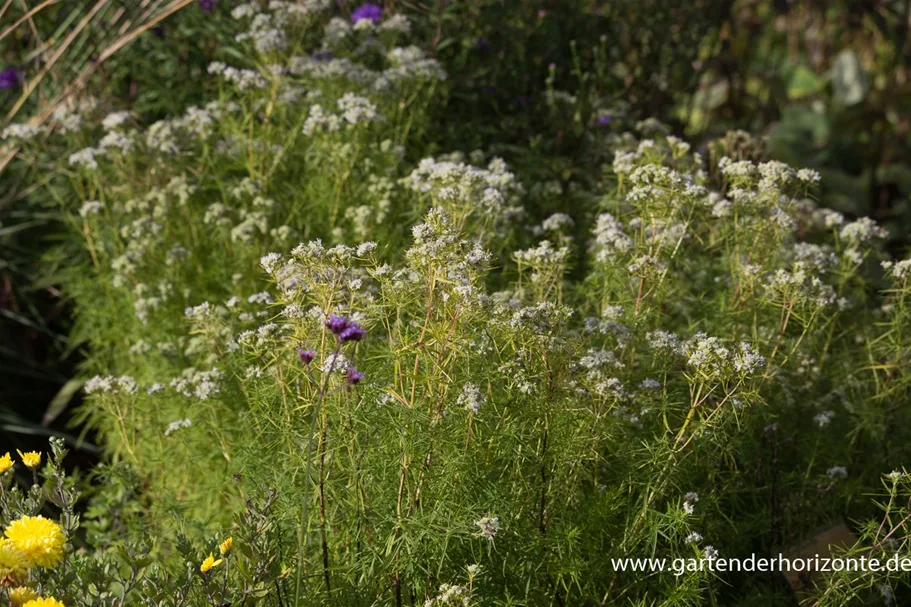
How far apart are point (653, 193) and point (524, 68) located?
175 cm

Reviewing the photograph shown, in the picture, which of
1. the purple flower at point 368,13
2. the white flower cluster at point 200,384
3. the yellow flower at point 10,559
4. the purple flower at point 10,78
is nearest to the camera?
the yellow flower at point 10,559

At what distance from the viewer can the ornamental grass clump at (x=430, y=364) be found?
2.07m

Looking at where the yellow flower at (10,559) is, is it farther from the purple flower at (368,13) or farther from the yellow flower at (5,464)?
the purple flower at (368,13)

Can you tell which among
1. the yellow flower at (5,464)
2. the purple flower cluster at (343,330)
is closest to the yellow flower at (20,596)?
the yellow flower at (5,464)

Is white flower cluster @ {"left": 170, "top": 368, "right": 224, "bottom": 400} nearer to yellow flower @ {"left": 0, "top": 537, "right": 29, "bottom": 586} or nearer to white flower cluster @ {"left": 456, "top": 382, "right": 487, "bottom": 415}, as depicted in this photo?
white flower cluster @ {"left": 456, "top": 382, "right": 487, "bottom": 415}

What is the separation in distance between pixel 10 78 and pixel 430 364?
261 cm

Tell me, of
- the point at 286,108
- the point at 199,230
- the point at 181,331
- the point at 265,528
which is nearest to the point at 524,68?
the point at 286,108

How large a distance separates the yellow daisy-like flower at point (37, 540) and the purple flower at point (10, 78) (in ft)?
9.10

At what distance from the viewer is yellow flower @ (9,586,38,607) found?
1.65m

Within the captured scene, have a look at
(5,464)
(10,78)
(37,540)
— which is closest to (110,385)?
(5,464)

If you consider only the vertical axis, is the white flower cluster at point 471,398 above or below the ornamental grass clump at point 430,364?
above

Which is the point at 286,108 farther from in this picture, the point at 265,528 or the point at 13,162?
the point at 265,528

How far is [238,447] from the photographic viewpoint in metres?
2.43

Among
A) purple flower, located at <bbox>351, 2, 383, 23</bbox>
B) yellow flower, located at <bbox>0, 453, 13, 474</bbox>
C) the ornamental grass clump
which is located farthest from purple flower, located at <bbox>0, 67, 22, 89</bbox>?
yellow flower, located at <bbox>0, 453, 13, 474</bbox>
